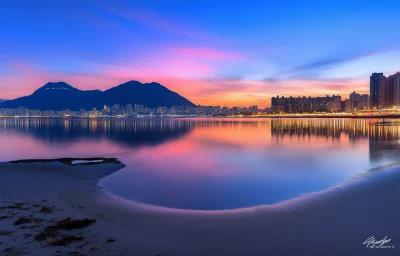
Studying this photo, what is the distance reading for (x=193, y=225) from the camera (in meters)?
8.15

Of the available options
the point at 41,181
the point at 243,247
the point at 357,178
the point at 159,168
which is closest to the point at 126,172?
the point at 159,168

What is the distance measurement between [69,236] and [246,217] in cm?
511

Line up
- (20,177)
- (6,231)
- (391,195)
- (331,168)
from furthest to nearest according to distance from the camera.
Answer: (331,168)
(20,177)
(391,195)
(6,231)

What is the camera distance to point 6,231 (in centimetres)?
714

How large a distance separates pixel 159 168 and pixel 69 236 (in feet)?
39.2

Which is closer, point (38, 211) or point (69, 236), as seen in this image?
point (69, 236)

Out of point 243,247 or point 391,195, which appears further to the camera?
point 391,195

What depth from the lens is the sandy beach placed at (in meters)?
6.44

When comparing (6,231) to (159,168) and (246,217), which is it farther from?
(159,168)

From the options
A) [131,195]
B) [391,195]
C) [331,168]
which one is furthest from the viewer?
[331,168]

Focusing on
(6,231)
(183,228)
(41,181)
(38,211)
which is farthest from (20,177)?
(183,228)

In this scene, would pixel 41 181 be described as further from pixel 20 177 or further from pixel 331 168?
pixel 331 168

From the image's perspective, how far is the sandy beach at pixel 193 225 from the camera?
6.44 metres

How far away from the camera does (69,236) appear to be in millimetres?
6930
